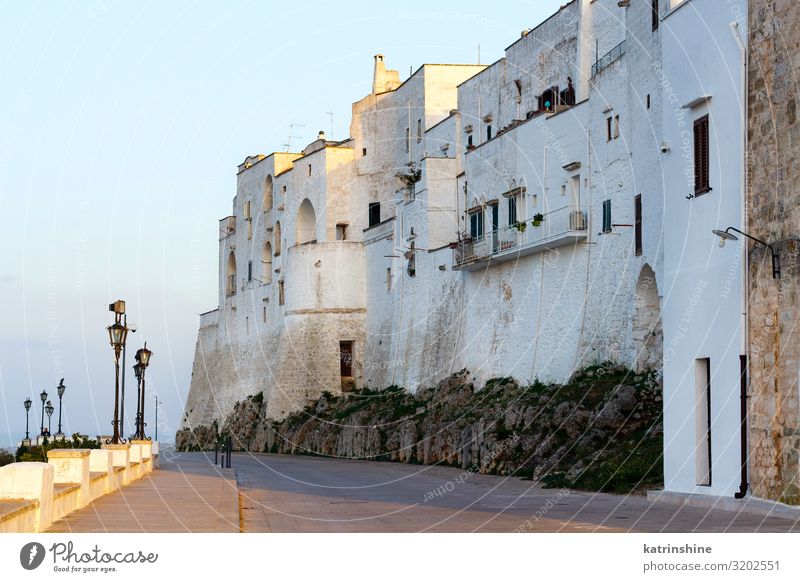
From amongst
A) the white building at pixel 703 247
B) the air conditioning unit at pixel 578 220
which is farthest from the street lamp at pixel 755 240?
the air conditioning unit at pixel 578 220

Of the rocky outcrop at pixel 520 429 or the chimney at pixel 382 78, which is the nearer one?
the rocky outcrop at pixel 520 429

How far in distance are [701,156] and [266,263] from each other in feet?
155

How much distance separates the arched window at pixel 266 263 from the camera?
65.6 m

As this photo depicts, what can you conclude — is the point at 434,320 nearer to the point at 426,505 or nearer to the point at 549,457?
the point at 549,457

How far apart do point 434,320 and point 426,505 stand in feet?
86.7

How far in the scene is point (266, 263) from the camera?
66.2 meters

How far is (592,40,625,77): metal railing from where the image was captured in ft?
110

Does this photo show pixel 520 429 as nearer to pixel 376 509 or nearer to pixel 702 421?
pixel 702 421

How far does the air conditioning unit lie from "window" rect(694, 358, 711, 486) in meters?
15.0

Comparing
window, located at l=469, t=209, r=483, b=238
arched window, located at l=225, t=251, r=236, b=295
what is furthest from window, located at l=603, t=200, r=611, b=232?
arched window, located at l=225, t=251, r=236, b=295

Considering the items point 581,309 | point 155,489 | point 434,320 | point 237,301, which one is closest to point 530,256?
point 581,309

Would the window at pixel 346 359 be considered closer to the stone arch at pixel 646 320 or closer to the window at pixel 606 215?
the window at pixel 606 215

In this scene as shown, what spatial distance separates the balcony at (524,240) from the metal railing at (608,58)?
12.1 feet
